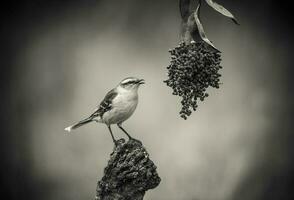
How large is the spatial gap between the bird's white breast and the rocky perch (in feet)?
0.34

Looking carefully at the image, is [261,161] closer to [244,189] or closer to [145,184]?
[244,189]

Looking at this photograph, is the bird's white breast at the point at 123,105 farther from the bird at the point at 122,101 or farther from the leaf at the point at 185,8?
the leaf at the point at 185,8

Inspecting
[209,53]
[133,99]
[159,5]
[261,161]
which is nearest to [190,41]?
[209,53]

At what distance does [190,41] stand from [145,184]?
0.67 metres

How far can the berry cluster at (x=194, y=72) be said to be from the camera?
7.69 feet

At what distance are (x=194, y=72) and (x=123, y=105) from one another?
1.53ft

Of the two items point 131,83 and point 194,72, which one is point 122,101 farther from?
Answer: point 194,72

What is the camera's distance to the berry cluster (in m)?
2.34

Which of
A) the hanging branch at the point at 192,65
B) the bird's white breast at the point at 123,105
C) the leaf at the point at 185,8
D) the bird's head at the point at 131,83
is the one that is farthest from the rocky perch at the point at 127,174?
the leaf at the point at 185,8

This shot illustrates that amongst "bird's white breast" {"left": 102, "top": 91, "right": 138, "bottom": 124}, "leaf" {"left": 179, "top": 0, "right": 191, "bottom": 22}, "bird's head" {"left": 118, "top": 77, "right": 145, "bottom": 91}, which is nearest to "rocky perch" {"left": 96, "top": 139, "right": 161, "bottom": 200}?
"bird's white breast" {"left": 102, "top": 91, "right": 138, "bottom": 124}

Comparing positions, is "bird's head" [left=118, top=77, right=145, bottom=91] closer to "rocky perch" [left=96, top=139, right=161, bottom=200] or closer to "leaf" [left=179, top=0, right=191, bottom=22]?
"rocky perch" [left=96, top=139, right=161, bottom=200]

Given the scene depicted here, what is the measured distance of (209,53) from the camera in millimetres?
2357

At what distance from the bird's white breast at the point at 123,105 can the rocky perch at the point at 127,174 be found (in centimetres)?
10

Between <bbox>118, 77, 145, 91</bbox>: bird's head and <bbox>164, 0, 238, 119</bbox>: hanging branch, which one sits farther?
<bbox>118, 77, 145, 91</bbox>: bird's head
